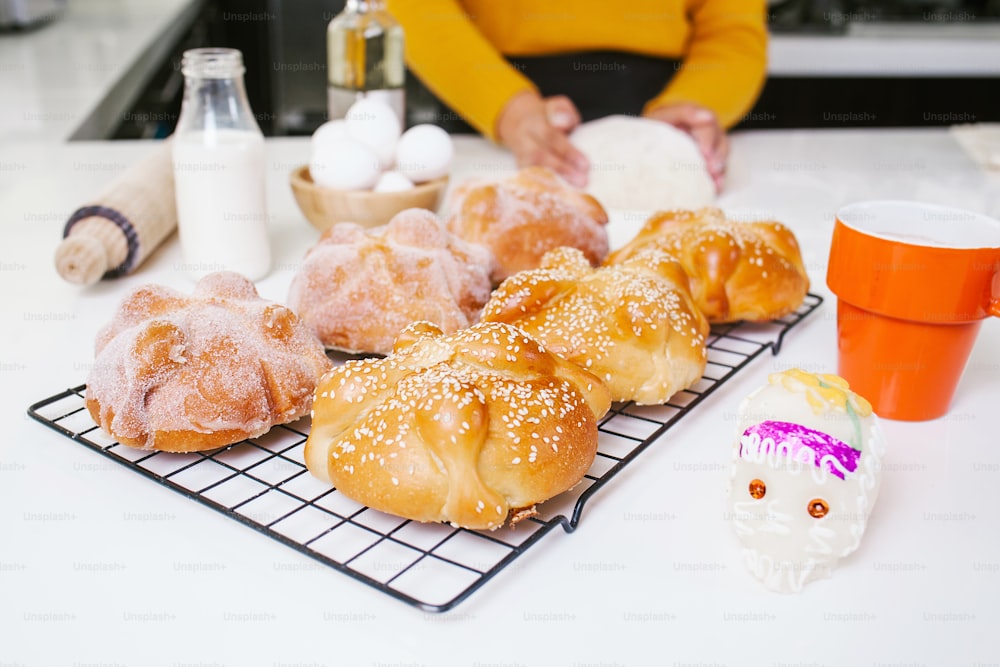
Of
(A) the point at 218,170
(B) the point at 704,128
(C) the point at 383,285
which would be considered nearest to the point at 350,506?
(C) the point at 383,285

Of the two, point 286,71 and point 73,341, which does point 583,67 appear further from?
point 286,71

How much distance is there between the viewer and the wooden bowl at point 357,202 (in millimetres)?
1332

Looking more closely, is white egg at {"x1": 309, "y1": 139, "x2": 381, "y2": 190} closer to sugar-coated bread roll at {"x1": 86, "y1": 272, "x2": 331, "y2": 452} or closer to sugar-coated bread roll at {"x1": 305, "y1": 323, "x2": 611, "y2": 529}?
sugar-coated bread roll at {"x1": 86, "y1": 272, "x2": 331, "y2": 452}

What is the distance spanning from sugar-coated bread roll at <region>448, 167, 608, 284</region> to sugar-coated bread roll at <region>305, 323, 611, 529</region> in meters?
0.39

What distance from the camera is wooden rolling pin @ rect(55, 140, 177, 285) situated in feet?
3.97

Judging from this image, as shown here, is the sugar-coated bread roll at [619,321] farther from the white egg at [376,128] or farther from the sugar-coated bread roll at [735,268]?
the white egg at [376,128]

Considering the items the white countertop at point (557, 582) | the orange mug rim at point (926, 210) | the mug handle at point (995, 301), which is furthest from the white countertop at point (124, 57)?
the mug handle at point (995, 301)

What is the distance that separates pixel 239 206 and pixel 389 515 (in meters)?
0.66

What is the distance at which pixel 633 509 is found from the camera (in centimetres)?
82

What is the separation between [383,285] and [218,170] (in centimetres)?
38

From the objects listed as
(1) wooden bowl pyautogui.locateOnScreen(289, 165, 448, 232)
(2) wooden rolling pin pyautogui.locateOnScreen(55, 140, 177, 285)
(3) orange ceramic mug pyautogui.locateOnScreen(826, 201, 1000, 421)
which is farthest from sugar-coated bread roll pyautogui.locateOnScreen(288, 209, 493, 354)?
(3) orange ceramic mug pyautogui.locateOnScreen(826, 201, 1000, 421)

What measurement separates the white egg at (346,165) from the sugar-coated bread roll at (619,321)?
42 cm

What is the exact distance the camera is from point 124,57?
96.0 inches

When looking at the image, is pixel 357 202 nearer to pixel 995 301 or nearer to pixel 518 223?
pixel 518 223
